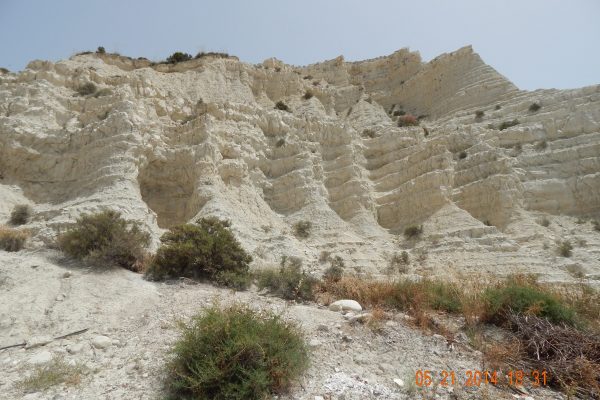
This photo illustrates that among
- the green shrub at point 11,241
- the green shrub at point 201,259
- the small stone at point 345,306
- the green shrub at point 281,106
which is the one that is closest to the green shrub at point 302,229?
the green shrub at point 201,259

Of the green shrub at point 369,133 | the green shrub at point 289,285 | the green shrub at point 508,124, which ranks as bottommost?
the green shrub at point 289,285

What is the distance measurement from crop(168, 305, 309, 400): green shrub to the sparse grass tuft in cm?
116

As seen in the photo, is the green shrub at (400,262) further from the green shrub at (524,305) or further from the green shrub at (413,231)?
the green shrub at (524,305)

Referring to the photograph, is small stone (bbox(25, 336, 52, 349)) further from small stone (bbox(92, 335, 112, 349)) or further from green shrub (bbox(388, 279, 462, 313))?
green shrub (bbox(388, 279, 462, 313))

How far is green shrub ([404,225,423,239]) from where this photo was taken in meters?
17.6

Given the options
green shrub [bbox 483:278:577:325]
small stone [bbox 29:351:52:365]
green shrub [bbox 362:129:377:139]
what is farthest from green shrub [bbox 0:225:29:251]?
green shrub [bbox 362:129:377:139]

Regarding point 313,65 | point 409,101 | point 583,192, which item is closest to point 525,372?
point 583,192

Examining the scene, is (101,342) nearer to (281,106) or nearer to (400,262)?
(400,262)

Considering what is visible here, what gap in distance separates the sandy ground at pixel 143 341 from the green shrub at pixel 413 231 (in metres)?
11.4

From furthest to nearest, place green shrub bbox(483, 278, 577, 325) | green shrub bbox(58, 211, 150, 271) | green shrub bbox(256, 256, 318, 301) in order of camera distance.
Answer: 1. green shrub bbox(58, 211, 150, 271)
2. green shrub bbox(256, 256, 318, 301)
3. green shrub bbox(483, 278, 577, 325)

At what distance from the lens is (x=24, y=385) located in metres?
4.21

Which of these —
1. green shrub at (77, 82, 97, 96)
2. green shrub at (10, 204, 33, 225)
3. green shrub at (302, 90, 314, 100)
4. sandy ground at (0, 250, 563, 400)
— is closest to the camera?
sandy ground at (0, 250, 563, 400)
